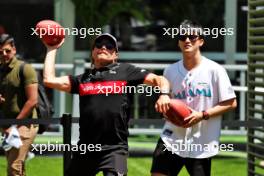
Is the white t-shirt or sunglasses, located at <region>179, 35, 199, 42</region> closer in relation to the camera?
the white t-shirt

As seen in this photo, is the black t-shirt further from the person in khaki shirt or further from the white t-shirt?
the person in khaki shirt

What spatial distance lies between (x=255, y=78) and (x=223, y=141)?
5.17 m

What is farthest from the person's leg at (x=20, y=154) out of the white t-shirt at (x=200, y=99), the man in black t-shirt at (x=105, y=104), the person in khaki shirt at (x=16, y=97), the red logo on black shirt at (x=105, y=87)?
the white t-shirt at (x=200, y=99)

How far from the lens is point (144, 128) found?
12875mm

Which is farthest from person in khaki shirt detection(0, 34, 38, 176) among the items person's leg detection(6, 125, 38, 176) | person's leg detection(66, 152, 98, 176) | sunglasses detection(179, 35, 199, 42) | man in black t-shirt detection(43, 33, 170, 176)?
sunglasses detection(179, 35, 199, 42)

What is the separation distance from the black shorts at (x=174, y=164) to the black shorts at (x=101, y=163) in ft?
1.36

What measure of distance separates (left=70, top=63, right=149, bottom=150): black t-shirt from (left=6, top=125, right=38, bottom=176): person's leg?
1.58 metres

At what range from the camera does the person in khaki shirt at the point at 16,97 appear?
24.1 feet

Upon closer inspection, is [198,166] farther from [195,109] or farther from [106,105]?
[106,105]

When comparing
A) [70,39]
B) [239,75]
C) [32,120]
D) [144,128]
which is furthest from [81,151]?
[70,39]

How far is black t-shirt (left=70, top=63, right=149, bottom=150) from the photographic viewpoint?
5.90 metres

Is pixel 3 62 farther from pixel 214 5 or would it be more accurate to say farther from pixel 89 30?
pixel 214 5

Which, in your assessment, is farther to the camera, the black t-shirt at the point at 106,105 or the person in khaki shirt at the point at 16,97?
the person in khaki shirt at the point at 16,97

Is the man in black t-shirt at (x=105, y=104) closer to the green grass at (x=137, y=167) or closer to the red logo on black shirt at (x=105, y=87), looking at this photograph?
the red logo on black shirt at (x=105, y=87)
